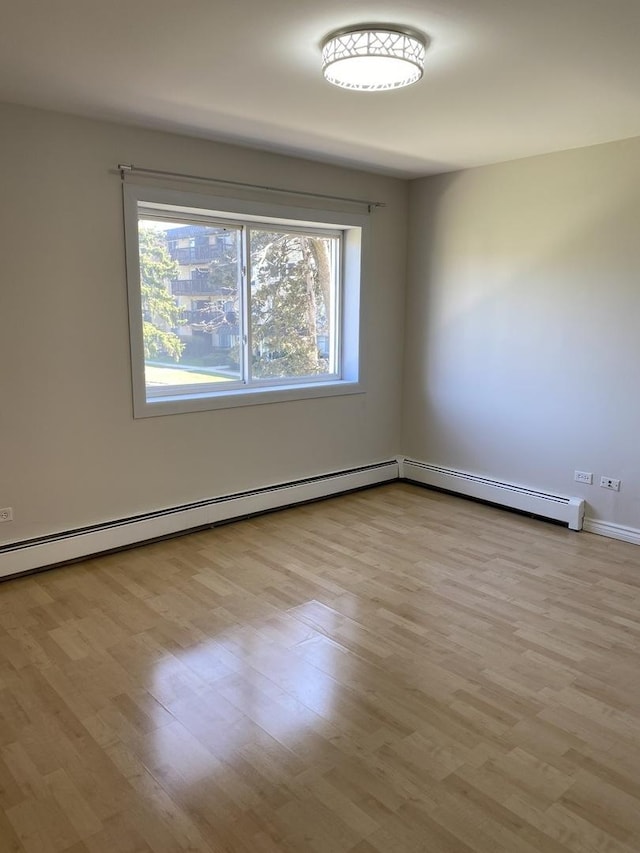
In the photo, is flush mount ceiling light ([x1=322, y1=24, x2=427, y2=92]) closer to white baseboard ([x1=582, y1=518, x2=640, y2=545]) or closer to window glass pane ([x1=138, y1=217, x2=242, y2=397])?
window glass pane ([x1=138, y1=217, x2=242, y2=397])

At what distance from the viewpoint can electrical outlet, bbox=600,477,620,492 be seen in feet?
13.0

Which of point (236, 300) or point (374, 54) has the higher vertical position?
point (374, 54)

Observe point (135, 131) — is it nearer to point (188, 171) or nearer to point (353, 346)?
point (188, 171)

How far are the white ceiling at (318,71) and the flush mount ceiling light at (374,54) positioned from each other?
5 centimetres

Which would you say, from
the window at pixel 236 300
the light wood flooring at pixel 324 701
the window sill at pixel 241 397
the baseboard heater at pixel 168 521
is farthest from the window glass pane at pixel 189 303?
the light wood flooring at pixel 324 701

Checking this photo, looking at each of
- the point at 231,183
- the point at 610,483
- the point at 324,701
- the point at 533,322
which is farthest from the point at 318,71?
the point at 610,483

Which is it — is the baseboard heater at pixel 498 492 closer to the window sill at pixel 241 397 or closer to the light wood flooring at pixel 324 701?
the light wood flooring at pixel 324 701

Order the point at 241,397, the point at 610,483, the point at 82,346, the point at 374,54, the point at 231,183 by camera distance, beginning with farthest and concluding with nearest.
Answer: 1. the point at 241,397
2. the point at 610,483
3. the point at 231,183
4. the point at 82,346
5. the point at 374,54

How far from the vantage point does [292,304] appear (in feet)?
15.2

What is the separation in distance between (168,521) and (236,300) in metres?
1.58

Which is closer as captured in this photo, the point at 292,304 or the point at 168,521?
the point at 168,521

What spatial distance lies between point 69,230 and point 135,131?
0.69 metres

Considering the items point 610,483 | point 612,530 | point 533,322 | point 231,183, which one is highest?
point 231,183

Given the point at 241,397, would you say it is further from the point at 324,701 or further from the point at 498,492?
the point at 324,701
